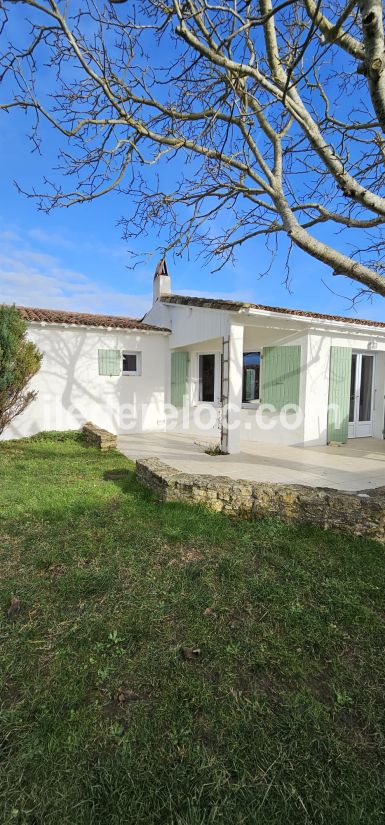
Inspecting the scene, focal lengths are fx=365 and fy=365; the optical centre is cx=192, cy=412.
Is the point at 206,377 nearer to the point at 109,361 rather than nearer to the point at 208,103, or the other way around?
the point at 109,361

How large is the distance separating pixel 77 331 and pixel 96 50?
7472mm

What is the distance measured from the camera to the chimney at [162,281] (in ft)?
44.6

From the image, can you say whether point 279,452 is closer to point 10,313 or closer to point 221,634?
point 221,634

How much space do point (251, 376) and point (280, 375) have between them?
1119 millimetres

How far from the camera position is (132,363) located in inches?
Result: 493

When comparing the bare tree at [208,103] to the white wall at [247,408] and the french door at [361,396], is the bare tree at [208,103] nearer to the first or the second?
the white wall at [247,408]

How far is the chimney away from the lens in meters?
13.6

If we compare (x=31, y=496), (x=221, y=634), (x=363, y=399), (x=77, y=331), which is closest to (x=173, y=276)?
(x=77, y=331)

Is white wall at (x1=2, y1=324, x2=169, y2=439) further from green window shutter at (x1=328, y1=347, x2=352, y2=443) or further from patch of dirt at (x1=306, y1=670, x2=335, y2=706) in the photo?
patch of dirt at (x1=306, y1=670, x2=335, y2=706)

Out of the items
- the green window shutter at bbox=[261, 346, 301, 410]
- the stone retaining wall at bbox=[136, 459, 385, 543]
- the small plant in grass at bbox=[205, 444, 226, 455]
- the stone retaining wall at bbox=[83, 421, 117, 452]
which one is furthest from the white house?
the stone retaining wall at bbox=[136, 459, 385, 543]

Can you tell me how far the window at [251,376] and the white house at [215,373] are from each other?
31 mm

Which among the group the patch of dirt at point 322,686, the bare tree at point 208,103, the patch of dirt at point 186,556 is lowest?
the patch of dirt at point 322,686

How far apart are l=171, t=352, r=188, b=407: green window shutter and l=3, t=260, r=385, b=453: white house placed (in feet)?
0.11

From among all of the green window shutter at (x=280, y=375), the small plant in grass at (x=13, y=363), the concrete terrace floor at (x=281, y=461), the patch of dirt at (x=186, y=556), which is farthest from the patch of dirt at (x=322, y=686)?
the small plant in grass at (x=13, y=363)
